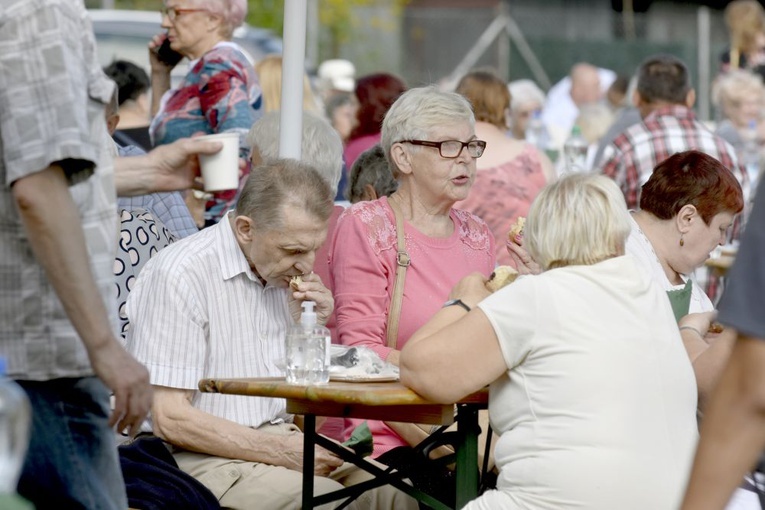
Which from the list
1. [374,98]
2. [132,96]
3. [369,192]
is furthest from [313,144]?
[132,96]

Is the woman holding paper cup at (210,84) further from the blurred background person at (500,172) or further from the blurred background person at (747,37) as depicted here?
the blurred background person at (747,37)

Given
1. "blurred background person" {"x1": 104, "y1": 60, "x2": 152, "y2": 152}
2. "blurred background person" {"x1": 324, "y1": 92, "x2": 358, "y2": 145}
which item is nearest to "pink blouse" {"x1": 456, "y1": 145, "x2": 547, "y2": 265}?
"blurred background person" {"x1": 104, "y1": 60, "x2": 152, "y2": 152}

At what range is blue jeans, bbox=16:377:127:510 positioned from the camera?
2.57m

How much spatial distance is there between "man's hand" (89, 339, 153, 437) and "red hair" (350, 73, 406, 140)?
4.85 m

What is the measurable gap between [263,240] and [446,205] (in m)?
0.85

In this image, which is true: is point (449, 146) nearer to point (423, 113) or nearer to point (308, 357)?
point (423, 113)

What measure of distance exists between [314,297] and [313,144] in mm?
919

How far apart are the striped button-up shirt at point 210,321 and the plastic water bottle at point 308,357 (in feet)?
1.01

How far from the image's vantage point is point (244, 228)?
4.00 m

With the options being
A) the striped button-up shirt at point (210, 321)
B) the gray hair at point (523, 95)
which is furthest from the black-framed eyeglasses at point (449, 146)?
the gray hair at point (523, 95)

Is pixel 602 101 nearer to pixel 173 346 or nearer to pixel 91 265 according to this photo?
pixel 173 346

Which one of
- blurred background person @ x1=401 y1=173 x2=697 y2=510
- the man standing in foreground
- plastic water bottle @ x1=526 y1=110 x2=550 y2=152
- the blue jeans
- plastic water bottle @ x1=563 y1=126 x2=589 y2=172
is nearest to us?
the man standing in foreground

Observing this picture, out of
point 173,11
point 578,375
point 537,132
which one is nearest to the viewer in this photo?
point 578,375

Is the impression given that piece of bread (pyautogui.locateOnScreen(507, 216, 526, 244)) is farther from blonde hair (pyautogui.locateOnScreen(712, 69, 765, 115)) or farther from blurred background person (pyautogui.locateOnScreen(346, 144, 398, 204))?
blonde hair (pyautogui.locateOnScreen(712, 69, 765, 115))
